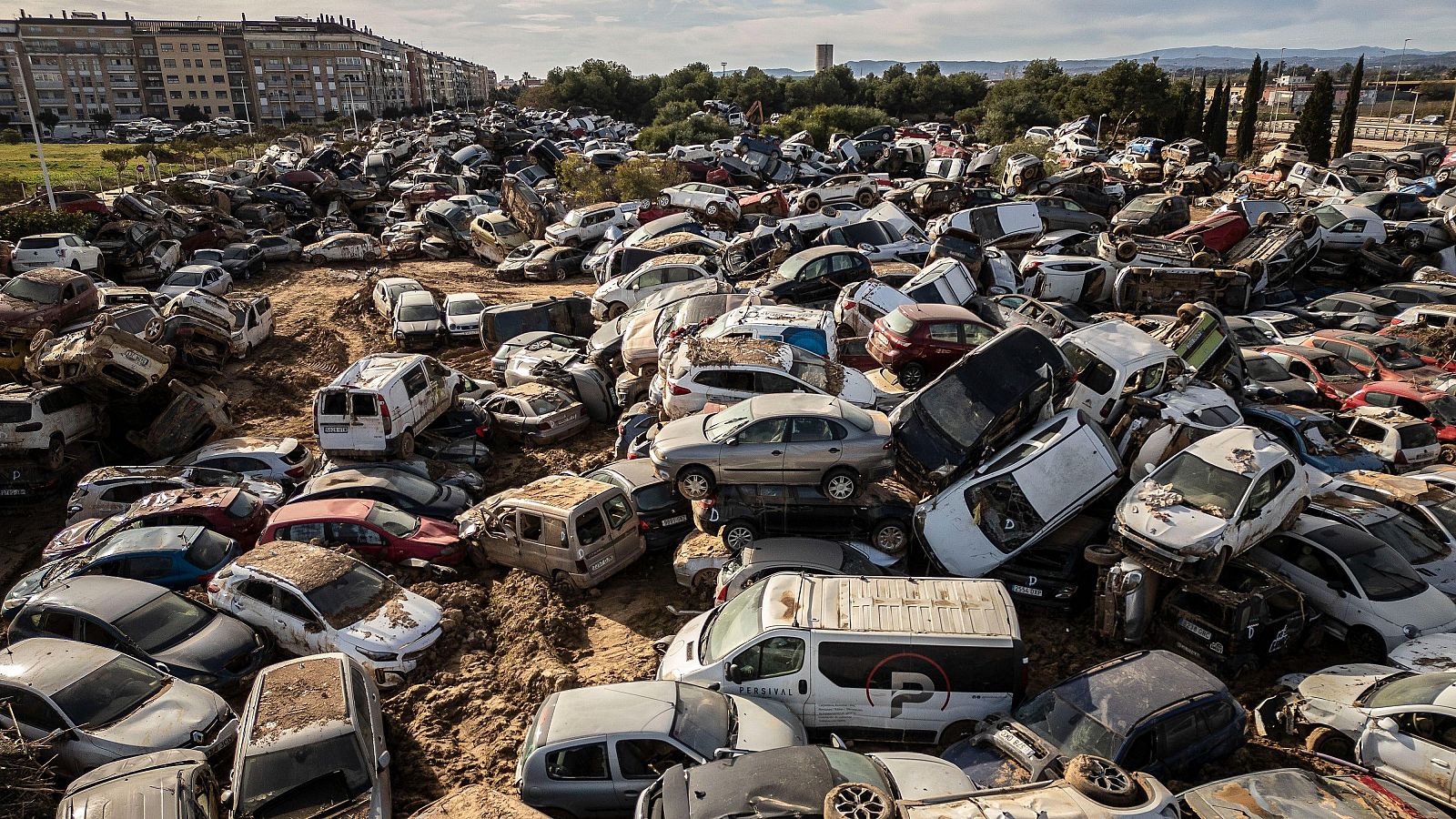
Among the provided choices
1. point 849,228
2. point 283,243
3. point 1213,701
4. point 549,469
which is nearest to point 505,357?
point 549,469

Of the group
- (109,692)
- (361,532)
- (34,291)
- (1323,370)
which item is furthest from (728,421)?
(34,291)

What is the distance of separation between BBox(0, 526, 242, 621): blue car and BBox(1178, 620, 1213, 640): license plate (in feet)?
37.8

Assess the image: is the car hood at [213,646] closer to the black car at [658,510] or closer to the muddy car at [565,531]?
the muddy car at [565,531]

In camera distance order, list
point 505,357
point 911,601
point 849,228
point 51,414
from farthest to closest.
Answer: point 849,228
point 505,357
point 51,414
point 911,601

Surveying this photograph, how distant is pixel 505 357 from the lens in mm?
17281

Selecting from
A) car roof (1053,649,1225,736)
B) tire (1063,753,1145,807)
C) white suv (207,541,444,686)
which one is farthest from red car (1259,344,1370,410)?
white suv (207,541,444,686)

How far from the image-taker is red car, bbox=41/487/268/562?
1127 centimetres

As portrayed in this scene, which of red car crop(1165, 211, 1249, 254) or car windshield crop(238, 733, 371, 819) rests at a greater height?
red car crop(1165, 211, 1249, 254)

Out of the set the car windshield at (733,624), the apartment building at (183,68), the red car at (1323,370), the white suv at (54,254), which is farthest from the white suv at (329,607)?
the apartment building at (183,68)

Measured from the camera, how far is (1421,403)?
45.6ft

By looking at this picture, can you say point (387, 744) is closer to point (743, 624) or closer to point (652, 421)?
point (743, 624)

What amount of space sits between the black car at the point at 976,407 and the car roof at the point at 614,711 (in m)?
4.55

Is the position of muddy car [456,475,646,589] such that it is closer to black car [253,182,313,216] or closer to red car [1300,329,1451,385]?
red car [1300,329,1451,385]

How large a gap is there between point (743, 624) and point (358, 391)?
8247mm
